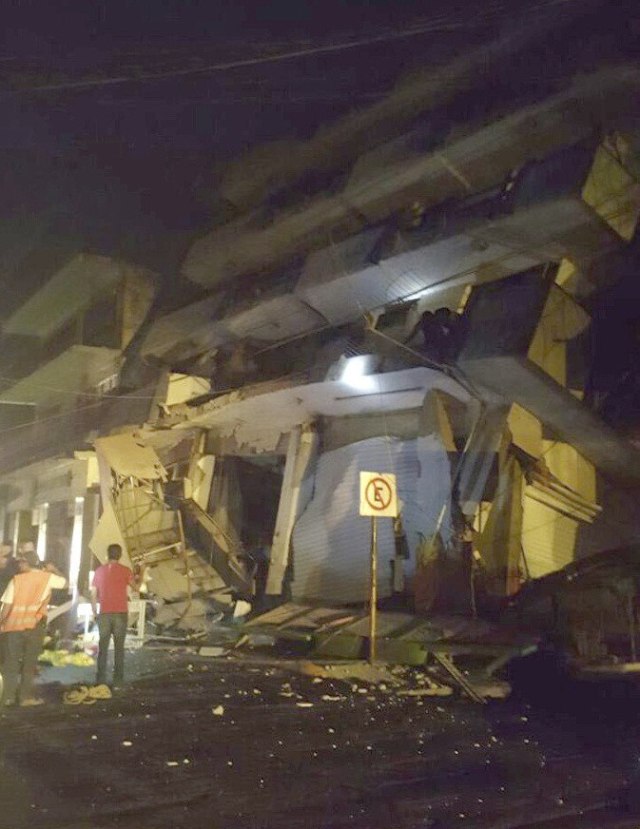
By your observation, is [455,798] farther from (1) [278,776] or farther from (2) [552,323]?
(2) [552,323]

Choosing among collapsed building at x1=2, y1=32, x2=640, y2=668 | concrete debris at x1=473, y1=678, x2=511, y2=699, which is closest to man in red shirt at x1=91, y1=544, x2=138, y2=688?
concrete debris at x1=473, y1=678, x2=511, y2=699

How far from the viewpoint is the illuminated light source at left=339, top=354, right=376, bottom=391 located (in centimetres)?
1354

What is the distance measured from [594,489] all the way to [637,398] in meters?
2.39

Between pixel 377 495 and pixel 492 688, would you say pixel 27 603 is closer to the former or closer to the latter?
pixel 377 495

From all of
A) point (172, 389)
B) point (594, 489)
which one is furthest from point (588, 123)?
point (172, 389)

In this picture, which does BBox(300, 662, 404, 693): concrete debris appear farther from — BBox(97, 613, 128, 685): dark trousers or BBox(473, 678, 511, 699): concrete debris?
BBox(97, 613, 128, 685): dark trousers

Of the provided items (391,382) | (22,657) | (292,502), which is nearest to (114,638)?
(22,657)

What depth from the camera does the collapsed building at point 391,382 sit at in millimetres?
12586

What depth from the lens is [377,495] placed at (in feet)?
34.7

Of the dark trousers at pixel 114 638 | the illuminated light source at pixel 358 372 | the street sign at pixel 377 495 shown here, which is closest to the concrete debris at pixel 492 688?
the street sign at pixel 377 495

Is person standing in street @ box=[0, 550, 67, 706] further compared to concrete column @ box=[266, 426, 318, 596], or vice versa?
concrete column @ box=[266, 426, 318, 596]

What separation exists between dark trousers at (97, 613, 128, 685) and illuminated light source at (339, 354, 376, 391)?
18.2 feet

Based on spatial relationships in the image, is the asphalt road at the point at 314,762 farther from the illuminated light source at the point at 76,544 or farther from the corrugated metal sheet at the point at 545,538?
the illuminated light source at the point at 76,544

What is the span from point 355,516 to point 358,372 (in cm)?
299
